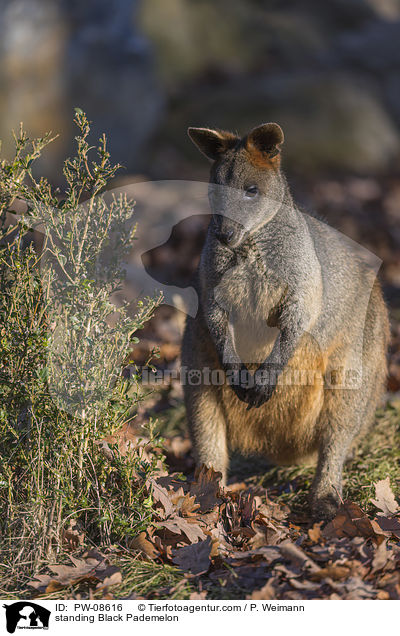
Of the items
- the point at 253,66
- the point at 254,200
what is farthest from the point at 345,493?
the point at 253,66

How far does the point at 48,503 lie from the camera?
3422 millimetres

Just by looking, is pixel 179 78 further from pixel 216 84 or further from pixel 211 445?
pixel 211 445

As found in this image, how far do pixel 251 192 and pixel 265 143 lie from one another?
1.03 feet

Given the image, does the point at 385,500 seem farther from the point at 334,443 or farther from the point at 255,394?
the point at 255,394

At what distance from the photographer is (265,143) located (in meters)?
4.18

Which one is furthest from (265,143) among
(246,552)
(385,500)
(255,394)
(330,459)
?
(246,552)

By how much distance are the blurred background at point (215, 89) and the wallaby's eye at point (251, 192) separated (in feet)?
10.7

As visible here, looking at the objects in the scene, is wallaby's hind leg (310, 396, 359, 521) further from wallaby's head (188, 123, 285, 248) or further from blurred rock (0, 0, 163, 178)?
blurred rock (0, 0, 163, 178)

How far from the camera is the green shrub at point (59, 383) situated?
3381 mm

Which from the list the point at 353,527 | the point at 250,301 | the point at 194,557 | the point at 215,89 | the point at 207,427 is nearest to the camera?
the point at 194,557
